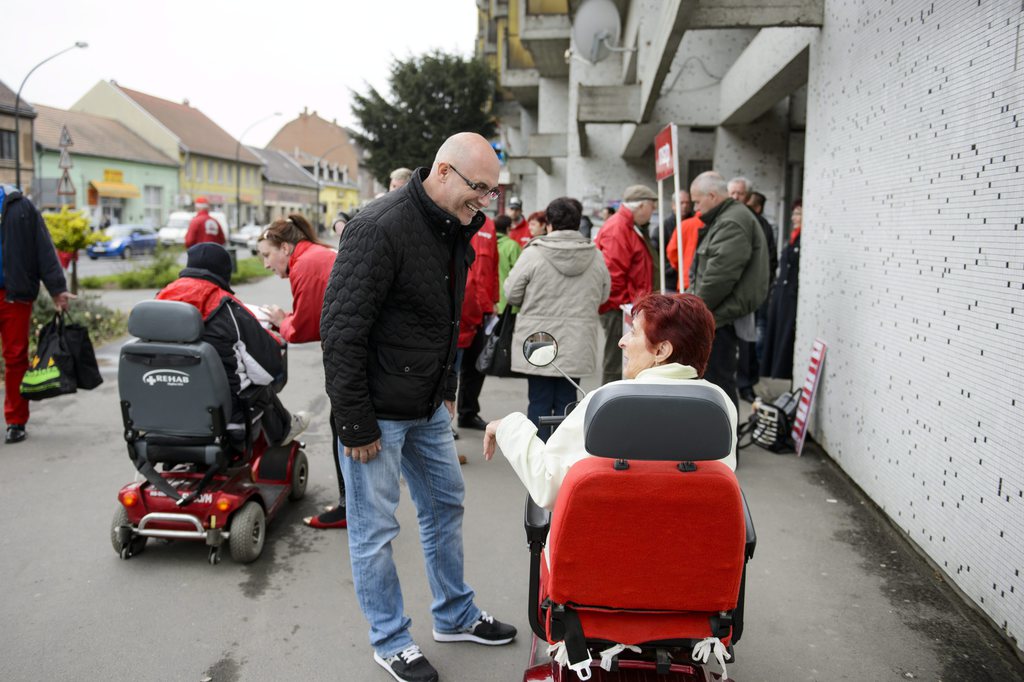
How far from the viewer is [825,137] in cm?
660

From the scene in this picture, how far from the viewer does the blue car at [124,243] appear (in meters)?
36.9

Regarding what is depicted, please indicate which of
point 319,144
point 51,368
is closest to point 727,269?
point 51,368

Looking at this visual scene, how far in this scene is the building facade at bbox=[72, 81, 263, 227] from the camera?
61844 mm

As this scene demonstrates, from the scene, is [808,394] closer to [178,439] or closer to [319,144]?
[178,439]

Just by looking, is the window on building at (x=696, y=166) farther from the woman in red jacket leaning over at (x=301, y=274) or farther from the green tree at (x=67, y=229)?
the woman in red jacket leaning over at (x=301, y=274)

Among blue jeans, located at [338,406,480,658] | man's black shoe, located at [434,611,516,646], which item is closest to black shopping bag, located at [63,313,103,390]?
blue jeans, located at [338,406,480,658]

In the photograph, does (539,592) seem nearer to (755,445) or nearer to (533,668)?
(533,668)

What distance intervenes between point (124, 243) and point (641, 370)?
1575 inches

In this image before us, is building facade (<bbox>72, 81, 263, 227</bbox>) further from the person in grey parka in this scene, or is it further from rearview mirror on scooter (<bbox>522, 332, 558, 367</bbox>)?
rearview mirror on scooter (<bbox>522, 332, 558, 367</bbox>)

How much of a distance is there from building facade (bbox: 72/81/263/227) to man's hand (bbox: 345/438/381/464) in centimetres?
5863

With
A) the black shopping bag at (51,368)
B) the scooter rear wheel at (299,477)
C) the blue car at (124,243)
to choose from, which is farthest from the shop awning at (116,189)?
the scooter rear wheel at (299,477)

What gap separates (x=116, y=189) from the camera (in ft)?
177

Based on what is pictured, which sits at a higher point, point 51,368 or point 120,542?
point 51,368

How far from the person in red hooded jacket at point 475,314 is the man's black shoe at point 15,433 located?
352 centimetres
